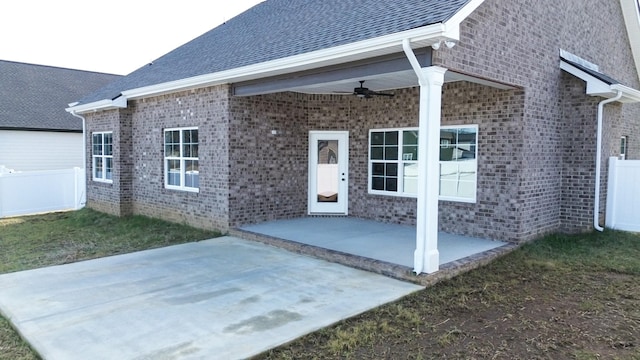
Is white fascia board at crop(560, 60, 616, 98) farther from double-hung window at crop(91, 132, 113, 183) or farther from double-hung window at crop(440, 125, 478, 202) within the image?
double-hung window at crop(91, 132, 113, 183)

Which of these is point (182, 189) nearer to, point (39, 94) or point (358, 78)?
point (358, 78)

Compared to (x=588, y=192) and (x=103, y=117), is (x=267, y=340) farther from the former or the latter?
(x=103, y=117)

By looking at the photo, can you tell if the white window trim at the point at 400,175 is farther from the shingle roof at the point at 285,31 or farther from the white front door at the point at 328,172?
the shingle roof at the point at 285,31

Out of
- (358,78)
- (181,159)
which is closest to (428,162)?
(358,78)

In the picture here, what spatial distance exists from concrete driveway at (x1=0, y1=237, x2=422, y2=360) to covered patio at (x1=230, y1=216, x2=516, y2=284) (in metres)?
0.23

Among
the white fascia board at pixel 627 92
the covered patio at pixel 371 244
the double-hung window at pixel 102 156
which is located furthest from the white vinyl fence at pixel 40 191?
the white fascia board at pixel 627 92

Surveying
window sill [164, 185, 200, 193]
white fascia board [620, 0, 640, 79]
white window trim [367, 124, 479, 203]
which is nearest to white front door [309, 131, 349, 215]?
white window trim [367, 124, 479, 203]

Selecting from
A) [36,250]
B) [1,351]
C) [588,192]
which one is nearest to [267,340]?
[1,351]

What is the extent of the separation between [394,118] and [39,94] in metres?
19.9

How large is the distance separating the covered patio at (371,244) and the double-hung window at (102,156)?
643 centimetres

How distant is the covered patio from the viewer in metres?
6.62

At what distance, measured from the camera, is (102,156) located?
14.0 m

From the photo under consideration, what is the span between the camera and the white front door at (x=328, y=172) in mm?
11117

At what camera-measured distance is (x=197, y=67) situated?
10.8m
